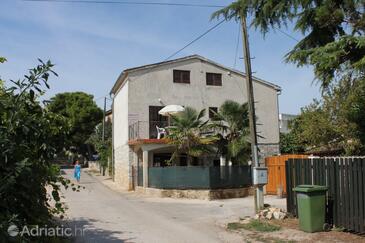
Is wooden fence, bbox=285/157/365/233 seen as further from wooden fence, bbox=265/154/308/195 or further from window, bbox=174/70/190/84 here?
window, bbox=174/70/190/84

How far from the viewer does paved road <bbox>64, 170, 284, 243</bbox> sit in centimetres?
1079

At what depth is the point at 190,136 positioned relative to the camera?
71.1ft

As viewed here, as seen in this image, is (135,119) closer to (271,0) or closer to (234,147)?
(234,147)

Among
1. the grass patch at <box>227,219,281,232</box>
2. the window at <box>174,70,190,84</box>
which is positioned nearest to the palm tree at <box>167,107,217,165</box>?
the window at <box>174,70,190,84</box>

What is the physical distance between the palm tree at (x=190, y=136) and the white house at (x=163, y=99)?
3122 millimetres

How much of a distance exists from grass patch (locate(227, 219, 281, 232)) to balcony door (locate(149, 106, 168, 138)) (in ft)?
49.7

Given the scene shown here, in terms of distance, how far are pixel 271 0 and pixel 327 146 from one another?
1731 centimetres

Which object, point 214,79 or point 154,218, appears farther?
point 214,79

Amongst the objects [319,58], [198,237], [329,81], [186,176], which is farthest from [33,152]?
[186,176]

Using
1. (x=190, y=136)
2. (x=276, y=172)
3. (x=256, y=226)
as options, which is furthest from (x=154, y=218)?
(x=276, y=172)

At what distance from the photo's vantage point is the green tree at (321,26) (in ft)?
31.3

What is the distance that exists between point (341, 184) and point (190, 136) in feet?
36.9

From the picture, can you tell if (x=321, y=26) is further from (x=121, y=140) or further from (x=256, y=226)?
(x=121, y=140)

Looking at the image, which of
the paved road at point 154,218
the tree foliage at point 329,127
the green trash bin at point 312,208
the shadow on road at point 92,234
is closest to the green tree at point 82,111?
the tree foliage at point 329,127
